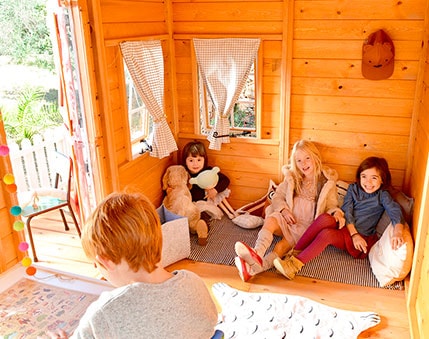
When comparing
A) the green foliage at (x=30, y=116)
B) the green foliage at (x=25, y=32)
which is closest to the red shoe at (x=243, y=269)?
the green foliage at (x=30, y=116)

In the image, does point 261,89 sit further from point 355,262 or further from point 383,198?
point 355,262

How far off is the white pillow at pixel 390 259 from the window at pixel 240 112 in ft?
4.39

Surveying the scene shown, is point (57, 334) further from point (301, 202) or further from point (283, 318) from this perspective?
point (301, 202)

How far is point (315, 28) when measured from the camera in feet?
9.59

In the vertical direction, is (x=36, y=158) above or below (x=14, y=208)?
below

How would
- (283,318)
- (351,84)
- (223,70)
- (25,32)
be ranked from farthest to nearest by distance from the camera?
(25,32)
(223,70)
(351,84)
(283,318)

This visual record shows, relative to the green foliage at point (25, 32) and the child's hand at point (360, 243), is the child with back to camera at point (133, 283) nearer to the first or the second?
the child's hand at point (360, 243)

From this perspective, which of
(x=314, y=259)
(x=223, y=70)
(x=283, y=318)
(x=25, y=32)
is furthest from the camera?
(x=25, y=32)

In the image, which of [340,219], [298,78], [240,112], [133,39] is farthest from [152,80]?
[340,219]

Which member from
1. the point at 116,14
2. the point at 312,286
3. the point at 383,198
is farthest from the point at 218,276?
the point at 116,14

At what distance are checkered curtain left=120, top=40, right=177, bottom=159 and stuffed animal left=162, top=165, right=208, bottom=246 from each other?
25cm

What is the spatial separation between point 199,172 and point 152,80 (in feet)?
2.85

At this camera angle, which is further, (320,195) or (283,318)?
(320,195)

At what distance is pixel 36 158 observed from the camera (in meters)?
3.51
